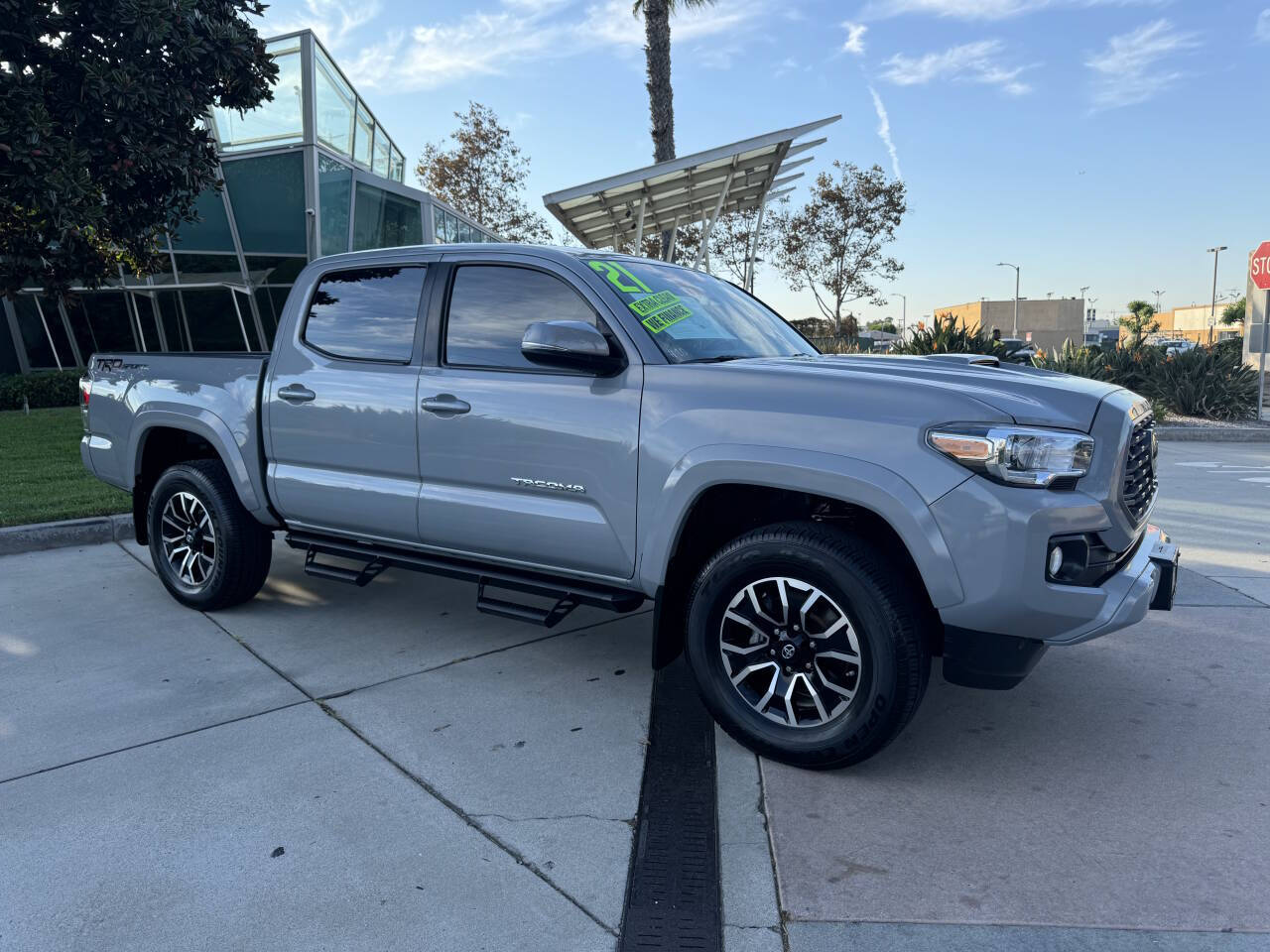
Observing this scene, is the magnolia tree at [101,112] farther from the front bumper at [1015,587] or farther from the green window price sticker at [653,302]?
the front bumper at [1015,587]

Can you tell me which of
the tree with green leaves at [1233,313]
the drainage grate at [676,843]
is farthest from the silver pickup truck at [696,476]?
the tree with green leaves at [1233,313]

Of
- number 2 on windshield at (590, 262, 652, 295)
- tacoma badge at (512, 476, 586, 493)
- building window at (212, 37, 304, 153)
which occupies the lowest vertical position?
tacoma badge at (512, 476, 586, 493)

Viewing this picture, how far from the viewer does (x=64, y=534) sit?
6918 millimetres

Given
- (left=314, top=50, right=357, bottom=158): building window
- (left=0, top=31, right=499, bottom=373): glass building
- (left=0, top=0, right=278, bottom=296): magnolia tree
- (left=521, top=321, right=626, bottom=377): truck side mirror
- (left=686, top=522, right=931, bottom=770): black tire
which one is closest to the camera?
(left=686, top=522, right=931, bottom=770): black tire

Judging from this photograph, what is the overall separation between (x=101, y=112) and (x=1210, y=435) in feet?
52.9

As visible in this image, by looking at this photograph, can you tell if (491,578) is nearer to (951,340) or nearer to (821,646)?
(821,646)

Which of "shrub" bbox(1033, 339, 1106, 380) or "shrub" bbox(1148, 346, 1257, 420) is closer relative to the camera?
"shrub" bbox(1148, 346, 1257, 420)

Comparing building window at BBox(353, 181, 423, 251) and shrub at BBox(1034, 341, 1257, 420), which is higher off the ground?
building window at BBox(353, 181, 423, 251)

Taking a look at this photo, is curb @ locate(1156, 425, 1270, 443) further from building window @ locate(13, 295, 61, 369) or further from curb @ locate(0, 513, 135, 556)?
building window @ locate(13, 295, 61, 369)

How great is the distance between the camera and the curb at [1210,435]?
14.3 metres

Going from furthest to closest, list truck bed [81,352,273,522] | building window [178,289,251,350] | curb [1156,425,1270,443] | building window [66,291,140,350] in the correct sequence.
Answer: building window [66,291,140,350]
building window [178,289,251,350]
curb [1156,425,1270,443]
truck bed [81,352,273,522]

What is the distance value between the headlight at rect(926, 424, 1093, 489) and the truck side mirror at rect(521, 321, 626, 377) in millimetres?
1295

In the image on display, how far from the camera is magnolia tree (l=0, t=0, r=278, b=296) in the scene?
1003 centimetres

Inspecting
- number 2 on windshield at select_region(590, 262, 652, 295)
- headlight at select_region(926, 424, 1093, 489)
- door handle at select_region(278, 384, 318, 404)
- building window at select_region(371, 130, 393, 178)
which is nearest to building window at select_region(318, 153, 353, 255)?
building window at select_region(371, 130, 393, 178)
